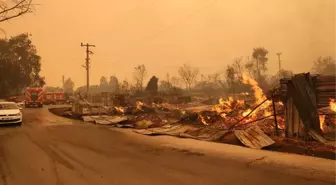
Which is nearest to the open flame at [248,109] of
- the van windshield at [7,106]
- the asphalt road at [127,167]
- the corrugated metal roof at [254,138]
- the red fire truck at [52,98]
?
the corrugated metal roof at [254,138]

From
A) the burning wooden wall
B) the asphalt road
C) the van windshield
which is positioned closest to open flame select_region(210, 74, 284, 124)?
the burning wooden wall

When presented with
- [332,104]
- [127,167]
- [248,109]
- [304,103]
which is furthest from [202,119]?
[127,167]

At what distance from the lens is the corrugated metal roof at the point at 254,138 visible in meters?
10.7

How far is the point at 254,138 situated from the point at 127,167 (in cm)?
568

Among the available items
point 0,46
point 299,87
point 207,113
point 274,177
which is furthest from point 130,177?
point 0,46

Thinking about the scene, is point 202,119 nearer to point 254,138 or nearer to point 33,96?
point 254,138

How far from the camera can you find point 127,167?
320 inches

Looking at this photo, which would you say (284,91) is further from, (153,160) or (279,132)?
(153,160)

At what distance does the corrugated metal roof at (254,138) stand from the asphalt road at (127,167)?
0.90 meters

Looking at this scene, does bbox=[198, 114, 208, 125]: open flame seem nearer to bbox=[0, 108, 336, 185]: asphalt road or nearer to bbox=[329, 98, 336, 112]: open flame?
bbox=[0, 108, 336, 185]: asphalt road

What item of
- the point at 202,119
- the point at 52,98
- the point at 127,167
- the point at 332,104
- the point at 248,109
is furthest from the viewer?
the point at 52,98

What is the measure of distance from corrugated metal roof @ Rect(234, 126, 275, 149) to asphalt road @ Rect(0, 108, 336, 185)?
Answer: 90 centimetres

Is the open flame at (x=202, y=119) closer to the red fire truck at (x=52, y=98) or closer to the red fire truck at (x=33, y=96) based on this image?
the red fire truck at (x=33, y=96)

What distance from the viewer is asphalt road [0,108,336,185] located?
6.69m
